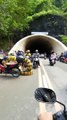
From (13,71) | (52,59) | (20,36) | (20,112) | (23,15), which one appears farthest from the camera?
(20,36)

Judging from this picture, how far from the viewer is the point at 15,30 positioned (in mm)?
71562

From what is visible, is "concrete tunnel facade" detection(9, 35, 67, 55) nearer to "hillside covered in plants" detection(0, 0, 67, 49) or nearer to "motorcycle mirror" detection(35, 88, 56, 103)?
"hillside covered in plants" detection(0, 0, 67, 49)

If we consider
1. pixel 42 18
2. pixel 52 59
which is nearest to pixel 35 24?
pixel 42 18

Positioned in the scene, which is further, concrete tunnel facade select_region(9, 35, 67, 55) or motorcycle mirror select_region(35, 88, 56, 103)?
concrete tunnel facade select_region(9, 35, 67, 55)

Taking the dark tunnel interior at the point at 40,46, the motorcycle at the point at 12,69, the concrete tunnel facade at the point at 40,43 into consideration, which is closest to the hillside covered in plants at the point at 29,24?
the dark tunnel interior at the point at 40,46

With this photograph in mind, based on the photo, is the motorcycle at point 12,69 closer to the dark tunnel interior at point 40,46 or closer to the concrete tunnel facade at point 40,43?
the concrete tunnel facade at point 40,43

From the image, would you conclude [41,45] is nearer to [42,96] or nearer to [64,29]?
[64,29]

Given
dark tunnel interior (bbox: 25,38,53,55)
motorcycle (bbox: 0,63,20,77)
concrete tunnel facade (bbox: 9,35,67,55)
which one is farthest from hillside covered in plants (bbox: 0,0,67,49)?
motorcycle (bbox: 0,63,20,77)

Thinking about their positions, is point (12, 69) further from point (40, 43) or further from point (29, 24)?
point (29, 24)

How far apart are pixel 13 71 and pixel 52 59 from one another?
49.2 ft

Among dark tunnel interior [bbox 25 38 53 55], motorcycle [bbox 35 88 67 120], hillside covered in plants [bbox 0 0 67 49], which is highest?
motorcycle [bbox 35 88 67 120]

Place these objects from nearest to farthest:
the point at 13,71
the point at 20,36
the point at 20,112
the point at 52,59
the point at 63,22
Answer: the point at 20,112
the point at 13,71
the point at 52,59
the point at 20,36
the point at 63,22

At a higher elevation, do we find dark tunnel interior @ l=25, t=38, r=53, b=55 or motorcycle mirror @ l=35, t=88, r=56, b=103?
motorcycle mirror @ l=35, t=88, r=56, b=103

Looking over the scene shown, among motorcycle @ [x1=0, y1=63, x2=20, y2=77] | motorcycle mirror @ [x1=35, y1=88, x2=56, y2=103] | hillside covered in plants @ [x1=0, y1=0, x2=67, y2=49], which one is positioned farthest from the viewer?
hillside covered in plants @ [x1=0, y1=0, x2=67, y2=49]
